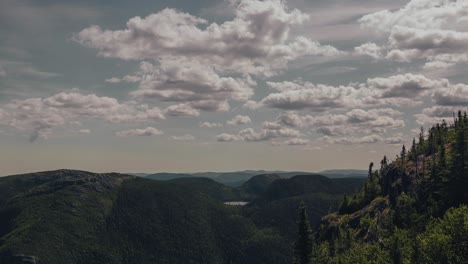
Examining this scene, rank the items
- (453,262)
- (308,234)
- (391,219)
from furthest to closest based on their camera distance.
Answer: (391,219)
(308,234)
(453,262)

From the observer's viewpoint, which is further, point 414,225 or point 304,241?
point 304,241

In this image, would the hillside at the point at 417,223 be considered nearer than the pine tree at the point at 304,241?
Yes

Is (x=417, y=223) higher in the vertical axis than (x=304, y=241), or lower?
higher

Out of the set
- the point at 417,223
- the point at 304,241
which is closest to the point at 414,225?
the point at 417,223

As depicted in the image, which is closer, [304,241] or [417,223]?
[417,223]

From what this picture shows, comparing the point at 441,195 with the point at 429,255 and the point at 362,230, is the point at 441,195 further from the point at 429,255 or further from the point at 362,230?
the point at 429,255

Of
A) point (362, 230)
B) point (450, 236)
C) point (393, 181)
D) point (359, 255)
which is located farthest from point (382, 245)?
point (393, 181)

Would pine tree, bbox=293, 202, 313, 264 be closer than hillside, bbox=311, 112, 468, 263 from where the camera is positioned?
No

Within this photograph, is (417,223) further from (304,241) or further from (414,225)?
(304,241)

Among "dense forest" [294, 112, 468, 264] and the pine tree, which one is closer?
"dense forest" [294, 112, 468, 264]

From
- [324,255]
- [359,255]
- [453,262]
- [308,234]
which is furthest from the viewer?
[324,255]

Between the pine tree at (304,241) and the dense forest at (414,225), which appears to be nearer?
the dense forest at (414,225)
